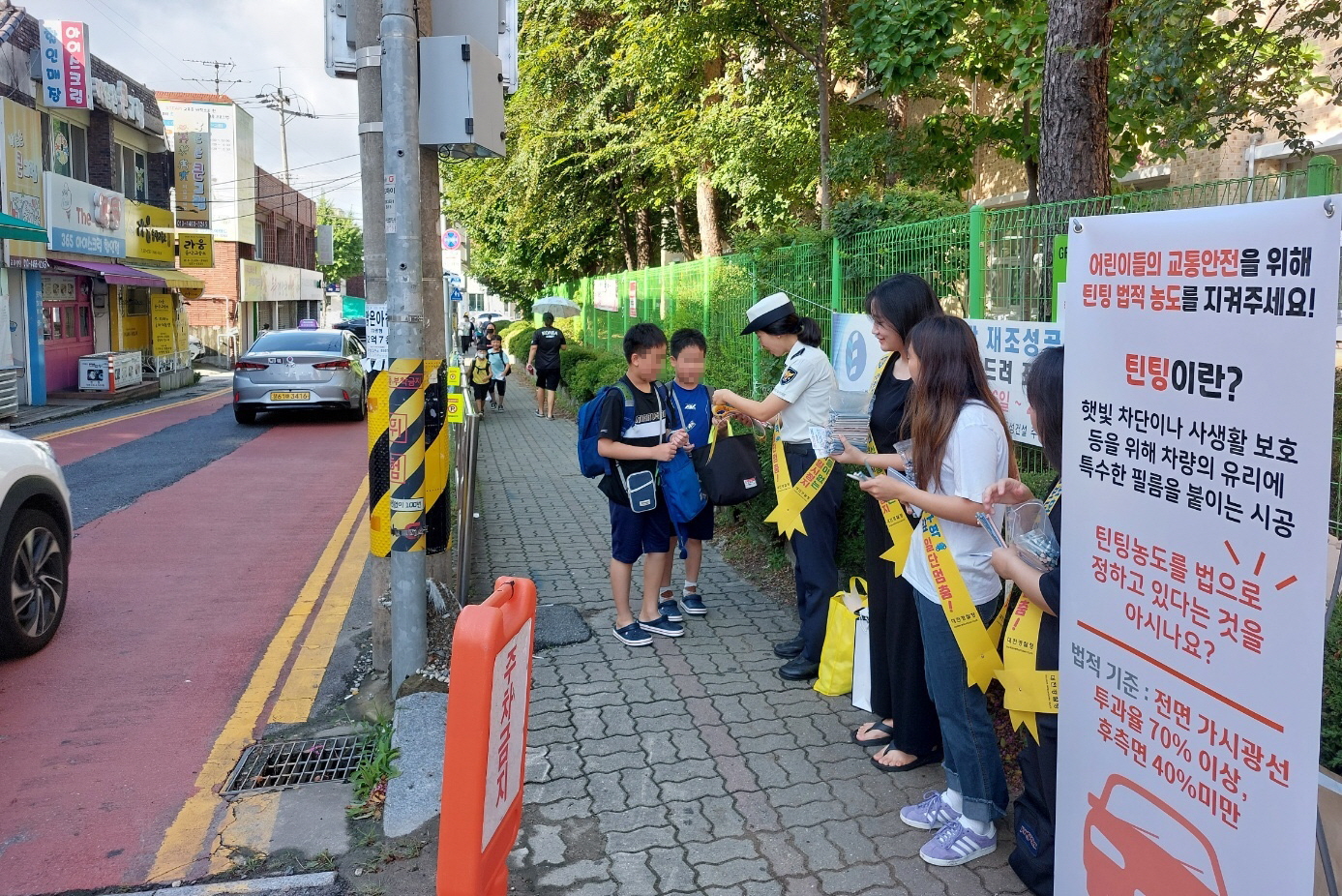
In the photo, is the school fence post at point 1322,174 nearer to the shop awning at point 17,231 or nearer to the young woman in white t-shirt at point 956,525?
the young woman in white t-shirt at point 956,525

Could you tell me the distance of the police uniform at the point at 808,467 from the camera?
486cm

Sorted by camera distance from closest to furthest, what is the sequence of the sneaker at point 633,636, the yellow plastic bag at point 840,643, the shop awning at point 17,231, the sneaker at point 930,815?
the sneaker at point 930,815 < the yellow plastic bag at point 840,643 < the sneaker at point 633,636 < the shop awning at point 17,231

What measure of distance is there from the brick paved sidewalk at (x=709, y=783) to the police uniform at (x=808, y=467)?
34 cm

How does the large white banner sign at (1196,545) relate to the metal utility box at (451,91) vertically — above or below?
below

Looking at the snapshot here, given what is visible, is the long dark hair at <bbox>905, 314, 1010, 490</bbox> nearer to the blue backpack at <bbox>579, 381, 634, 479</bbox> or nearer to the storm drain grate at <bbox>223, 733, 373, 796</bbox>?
the blue backpack at <bbox>579, 381, 634, 479</bbox>

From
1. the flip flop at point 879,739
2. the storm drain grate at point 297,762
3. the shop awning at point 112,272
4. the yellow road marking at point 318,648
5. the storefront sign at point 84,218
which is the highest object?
the storefront sign at point 84,218

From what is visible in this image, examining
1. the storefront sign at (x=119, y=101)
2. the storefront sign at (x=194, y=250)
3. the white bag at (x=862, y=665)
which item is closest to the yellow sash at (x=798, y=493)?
the white bag at (x=862, y=665)

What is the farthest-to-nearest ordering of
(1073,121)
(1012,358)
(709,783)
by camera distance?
(1073,121) → (1012,358) → (709,783)

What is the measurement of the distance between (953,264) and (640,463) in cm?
207

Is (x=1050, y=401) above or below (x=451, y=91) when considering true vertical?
below

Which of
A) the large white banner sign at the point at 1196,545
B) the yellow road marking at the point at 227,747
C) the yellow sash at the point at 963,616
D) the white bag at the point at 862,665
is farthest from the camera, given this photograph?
the white bag at the point at 862,665

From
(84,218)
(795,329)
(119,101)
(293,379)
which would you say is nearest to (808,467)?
(795,329)

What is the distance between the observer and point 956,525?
10.8ft

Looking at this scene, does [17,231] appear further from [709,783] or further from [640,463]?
[709,783]
